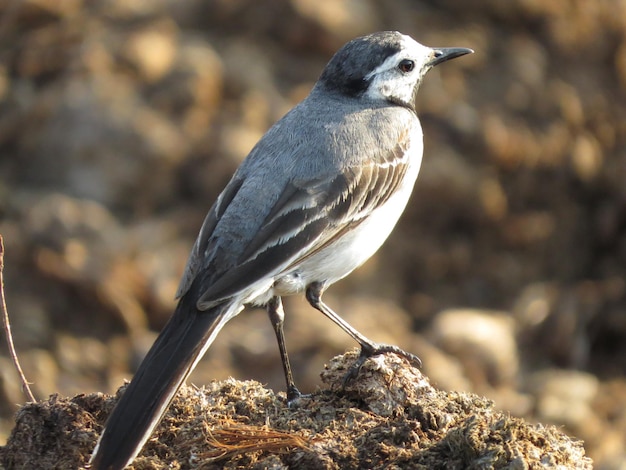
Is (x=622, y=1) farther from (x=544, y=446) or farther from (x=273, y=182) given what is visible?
(x=544, y=446)

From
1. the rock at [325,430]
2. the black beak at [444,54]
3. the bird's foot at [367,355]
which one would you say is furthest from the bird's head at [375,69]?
the rock at [325,430]

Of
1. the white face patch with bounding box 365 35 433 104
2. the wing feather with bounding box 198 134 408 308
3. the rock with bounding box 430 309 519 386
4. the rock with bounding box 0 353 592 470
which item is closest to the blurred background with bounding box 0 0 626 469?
the rock with bounding box 430 309 519 386

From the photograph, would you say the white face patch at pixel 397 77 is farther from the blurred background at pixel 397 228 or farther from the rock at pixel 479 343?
the rock at pixel 479 343

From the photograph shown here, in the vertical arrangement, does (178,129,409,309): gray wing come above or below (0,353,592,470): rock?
above

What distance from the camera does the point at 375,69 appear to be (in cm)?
781

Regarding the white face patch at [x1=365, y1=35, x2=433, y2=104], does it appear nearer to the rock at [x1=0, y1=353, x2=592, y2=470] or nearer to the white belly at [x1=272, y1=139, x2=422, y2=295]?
the white belly at [x1=272, y1=139, x2=422, y2=295]

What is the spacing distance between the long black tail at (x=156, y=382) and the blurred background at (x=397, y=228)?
522 centimetres

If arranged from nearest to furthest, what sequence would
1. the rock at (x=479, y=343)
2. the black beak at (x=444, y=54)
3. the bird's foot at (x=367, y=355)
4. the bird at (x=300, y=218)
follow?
1. the bird at (x=300, y=218)
2. the bird's foot at (x=367, y=355)
3. the black beak at (x=444, y=54)
4. the rock at (x=479, y=343)

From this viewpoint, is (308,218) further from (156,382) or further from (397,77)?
(397,77)

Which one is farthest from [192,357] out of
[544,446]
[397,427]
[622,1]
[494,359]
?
[622,1]

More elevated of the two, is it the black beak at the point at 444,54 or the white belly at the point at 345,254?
the black beak at the point at 444,54

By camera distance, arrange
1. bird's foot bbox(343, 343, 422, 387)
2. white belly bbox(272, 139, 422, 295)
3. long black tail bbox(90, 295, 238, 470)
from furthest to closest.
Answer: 1. white belly bbox(272, 139, 422, 295)
2. bird's foot bbox(343, 343, 422, 387)
3. long black tail bbox(90, 295, 238, 470)

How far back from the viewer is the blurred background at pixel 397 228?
11.8m

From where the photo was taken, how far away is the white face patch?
783cm
